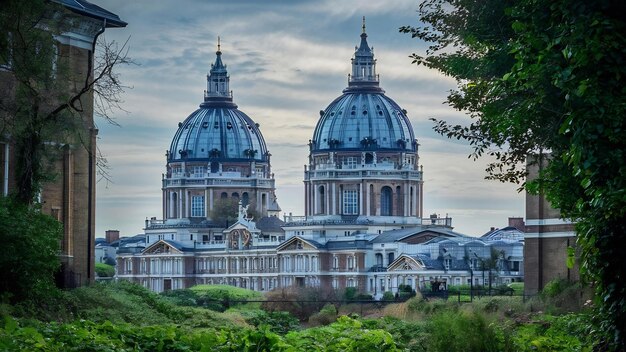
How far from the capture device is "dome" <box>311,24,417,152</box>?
181 metres

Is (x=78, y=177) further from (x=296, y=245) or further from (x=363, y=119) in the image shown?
(x=363, y=119)

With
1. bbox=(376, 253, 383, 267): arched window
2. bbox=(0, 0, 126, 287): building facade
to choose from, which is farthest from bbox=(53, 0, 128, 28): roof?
bbox=(376, 253, 383, 267): arched window

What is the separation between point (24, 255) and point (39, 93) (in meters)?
3.64

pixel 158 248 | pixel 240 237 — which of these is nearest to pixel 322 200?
pixel 240 237

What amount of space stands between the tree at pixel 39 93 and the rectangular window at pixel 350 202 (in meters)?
143

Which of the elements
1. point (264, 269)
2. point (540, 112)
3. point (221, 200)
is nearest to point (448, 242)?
point (264, 269)

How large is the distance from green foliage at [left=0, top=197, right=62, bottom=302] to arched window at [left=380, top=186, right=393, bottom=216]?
148234 mm

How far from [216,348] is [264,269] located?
508 ft

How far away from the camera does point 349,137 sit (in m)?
181

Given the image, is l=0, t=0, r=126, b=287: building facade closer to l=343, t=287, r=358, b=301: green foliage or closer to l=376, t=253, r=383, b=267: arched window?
l=343, t=287, r=358, b=301: green foliage

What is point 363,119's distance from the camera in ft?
595

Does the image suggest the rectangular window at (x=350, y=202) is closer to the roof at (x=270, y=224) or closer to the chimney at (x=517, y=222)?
the roof at (x=270, y=224)

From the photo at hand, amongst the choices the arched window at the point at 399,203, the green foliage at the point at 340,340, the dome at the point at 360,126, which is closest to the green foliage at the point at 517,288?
the green foliage at the point at 340,340

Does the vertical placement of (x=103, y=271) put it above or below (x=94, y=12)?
below
